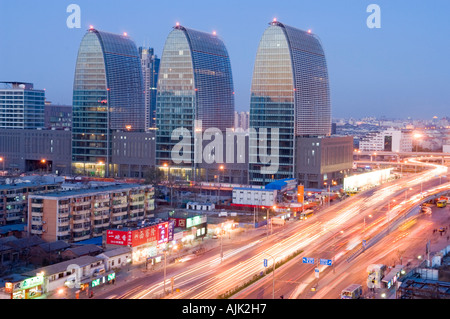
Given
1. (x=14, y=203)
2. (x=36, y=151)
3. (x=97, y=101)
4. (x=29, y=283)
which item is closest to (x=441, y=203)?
(x=14, y=203)

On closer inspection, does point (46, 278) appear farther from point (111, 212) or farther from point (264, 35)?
point (264, 35)

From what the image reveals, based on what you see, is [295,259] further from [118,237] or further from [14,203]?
[14,203]

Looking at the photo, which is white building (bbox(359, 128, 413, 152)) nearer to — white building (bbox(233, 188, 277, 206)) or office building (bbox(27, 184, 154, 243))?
white building (bbox(233, 188, 277, 206))

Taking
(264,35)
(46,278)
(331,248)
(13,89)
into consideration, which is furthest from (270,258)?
(13,89)

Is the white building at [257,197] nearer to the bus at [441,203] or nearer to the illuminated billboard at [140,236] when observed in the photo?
the bus at [441,203]

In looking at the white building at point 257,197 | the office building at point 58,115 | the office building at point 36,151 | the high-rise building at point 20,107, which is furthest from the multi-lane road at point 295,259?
the office building at point 58,115

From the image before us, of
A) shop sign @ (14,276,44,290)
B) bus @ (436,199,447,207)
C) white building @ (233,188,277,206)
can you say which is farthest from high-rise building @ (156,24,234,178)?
shop sign @ (14,276,44,290)
